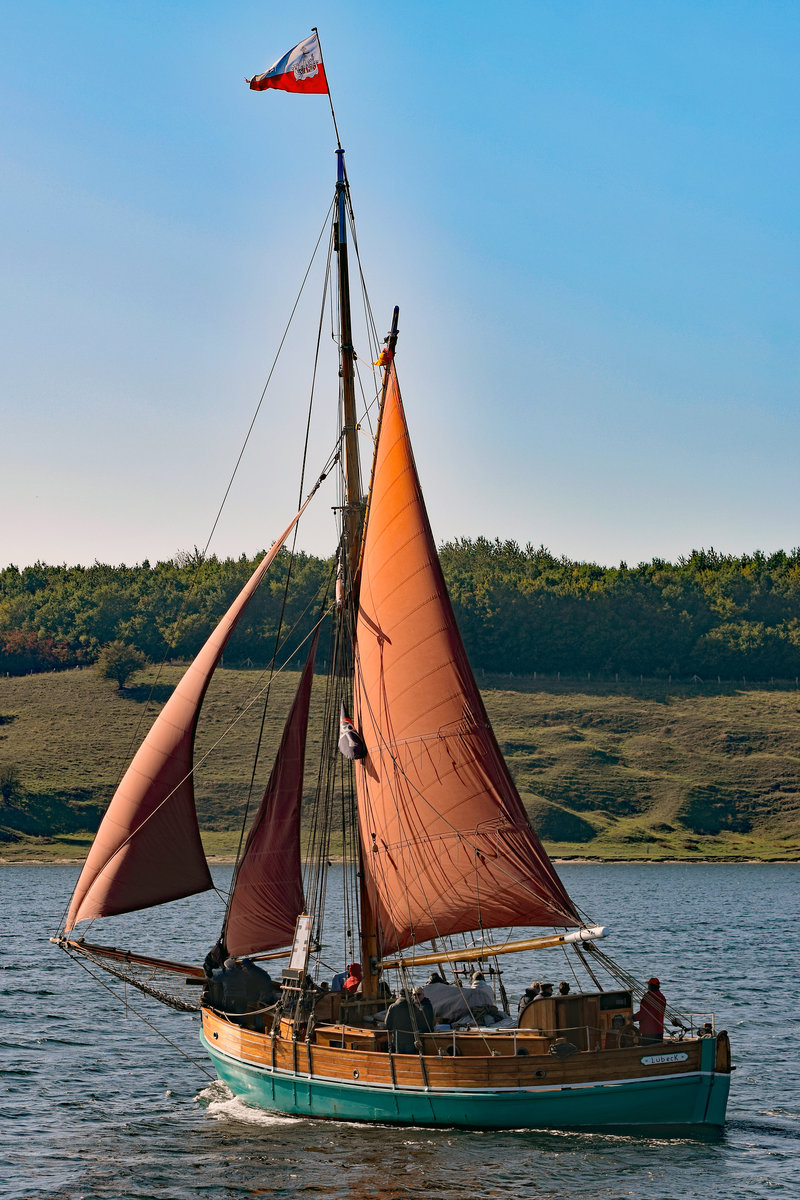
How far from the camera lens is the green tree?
17588cm

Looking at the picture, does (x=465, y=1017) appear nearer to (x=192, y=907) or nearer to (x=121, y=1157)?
(x=121, y=1157)

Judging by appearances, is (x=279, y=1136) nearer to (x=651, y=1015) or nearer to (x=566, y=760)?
(x=651, y=1015)

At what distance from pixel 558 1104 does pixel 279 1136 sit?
607 cm

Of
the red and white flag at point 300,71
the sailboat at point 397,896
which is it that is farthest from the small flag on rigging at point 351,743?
the red and white flag at point 300,71

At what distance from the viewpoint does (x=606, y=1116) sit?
25.5 meters

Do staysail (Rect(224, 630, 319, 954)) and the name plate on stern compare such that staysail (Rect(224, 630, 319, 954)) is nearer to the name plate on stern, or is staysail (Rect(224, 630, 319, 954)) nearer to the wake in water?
the wake in water

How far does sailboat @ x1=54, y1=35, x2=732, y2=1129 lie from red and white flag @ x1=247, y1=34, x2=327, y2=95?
206 mm

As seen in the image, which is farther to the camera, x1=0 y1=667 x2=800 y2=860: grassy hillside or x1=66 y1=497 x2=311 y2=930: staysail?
x1=0 y1=667 x2=800 y2=860: grassy hillside

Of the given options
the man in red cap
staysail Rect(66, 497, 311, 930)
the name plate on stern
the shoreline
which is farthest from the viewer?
the shoreline

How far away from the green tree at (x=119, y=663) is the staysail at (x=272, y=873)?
145 metres

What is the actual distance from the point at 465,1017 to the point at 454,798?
4626 millimetres

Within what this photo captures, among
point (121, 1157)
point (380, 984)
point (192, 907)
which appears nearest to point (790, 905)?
point (192, 907)

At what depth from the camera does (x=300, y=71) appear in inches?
1314

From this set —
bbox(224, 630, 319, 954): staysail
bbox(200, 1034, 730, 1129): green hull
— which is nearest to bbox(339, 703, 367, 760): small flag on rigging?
bbox(224, 630, 319, 954): staysail
